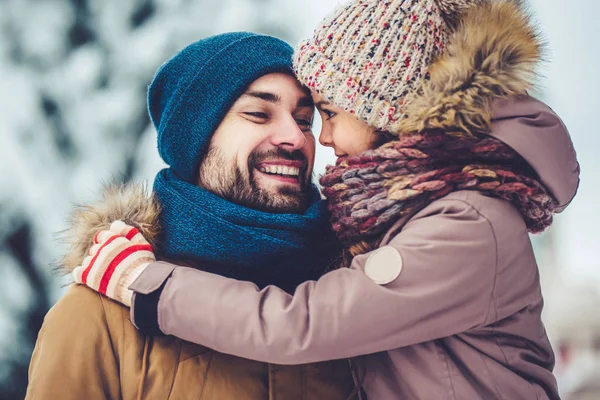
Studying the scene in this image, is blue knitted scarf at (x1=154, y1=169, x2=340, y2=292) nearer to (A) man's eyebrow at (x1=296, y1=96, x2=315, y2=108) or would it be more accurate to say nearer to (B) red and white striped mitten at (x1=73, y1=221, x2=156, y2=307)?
(B) red and white striped mitten at (x1=73, y1=221, x2=156, y2=307)

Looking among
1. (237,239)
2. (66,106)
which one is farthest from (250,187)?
(66,106)

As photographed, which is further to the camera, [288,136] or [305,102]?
[305,102]

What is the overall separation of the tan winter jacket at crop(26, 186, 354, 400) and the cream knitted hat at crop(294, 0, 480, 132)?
653mm

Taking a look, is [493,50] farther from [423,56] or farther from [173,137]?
[173,137]

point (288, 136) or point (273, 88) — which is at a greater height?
point (273, 88)

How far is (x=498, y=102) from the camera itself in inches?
50.4

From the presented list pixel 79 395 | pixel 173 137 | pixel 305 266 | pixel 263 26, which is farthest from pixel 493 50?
pixel 263 26

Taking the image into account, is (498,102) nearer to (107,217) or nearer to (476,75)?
(476,75)

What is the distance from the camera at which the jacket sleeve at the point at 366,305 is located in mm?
1159

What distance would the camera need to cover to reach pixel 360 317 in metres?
1.15

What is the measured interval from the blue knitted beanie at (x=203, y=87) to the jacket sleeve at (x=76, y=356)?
0.48 metres

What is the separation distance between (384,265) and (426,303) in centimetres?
11

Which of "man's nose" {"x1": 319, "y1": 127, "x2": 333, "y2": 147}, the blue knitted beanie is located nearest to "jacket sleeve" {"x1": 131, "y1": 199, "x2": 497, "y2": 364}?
"man's nose" {"x1": 319, "y1": 127, "x2": 333, "y2": 147}

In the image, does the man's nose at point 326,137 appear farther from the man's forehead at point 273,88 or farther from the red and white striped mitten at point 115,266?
the red and white striped mitten at point 115,266
